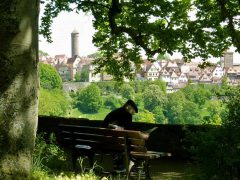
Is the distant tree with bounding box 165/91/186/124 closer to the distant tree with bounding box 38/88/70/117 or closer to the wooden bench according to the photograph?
the distant tree with bounding box 38/88/70/117

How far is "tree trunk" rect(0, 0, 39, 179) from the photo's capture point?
15.1ft

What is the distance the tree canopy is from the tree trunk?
10834 mm

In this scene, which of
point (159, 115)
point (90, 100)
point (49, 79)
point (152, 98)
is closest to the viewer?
point (159, 115)

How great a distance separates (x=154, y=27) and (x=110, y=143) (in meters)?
8.69

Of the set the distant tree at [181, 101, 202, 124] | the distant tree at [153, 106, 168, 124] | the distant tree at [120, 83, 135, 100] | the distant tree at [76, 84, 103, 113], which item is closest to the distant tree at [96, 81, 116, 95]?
the distant tree at [76, 84, 103, 113]

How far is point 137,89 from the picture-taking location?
109562 millimetres

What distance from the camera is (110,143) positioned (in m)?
7.24

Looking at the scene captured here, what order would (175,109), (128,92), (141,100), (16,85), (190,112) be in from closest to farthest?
(16,85), (190,112), (175,109), (141,100), (128,92)

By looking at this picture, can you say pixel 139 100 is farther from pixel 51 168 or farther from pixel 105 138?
pixel 51 168

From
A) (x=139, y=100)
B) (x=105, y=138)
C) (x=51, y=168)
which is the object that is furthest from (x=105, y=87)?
(x=51, y=168)

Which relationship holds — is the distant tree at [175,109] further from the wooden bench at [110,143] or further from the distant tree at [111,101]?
the wooden bench at [110,143]

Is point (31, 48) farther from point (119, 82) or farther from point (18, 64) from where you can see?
point (119, 82)

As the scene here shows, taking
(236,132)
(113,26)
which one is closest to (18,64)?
(236,132)

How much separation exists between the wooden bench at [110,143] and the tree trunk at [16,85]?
2381mm
